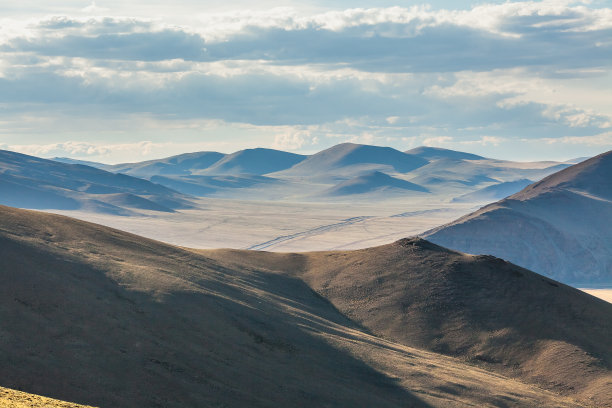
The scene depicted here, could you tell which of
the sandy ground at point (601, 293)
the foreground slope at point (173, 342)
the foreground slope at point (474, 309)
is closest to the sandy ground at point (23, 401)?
the foreground slope at point (173, 342)

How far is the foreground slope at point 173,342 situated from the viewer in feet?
120

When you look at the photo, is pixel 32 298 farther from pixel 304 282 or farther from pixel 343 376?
pixel 304 282

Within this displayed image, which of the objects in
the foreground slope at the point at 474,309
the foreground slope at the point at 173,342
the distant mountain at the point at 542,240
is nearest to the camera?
the foreground slope at the point at 173,342

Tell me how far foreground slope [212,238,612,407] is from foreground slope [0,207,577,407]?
3818 mm

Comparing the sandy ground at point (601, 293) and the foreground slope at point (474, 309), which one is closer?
the foreground slope at point (474, 309)

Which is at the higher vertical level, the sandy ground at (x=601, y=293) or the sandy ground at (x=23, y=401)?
the sandy ground at (x=23, y=401)

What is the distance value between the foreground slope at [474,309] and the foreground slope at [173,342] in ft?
12.5

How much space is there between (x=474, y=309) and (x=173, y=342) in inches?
1370

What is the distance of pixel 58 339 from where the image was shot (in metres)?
37.8

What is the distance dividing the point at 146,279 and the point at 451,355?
2741cm

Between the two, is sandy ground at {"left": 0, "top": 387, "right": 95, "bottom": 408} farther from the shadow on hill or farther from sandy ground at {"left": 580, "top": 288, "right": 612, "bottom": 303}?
sandy ground at {"left": 580, "top": 288, "right": 612, "bottom": 303}

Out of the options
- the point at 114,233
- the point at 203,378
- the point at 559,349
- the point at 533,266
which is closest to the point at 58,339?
the point at 203,378

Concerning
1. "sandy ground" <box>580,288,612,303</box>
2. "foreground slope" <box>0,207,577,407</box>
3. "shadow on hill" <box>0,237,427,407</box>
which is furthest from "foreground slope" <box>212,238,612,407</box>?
"sandy ground" <box>580,288,612,303</box>

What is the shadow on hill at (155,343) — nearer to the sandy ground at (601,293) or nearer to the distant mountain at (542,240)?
the sandy ground at (601,293)
